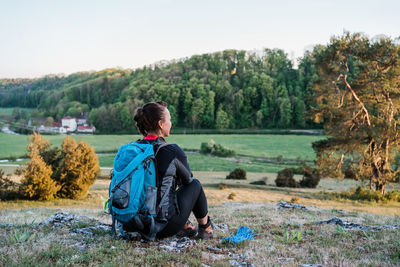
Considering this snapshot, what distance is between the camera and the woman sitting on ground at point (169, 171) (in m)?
3.96

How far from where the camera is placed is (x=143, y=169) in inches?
152

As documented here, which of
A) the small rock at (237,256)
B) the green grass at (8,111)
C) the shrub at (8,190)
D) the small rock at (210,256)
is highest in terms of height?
the green grass at (8,111)

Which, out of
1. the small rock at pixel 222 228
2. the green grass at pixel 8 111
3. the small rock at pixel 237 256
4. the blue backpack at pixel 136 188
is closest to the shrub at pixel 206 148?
the small rock at pixel 222 228

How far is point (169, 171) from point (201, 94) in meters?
109

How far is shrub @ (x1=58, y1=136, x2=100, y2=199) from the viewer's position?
59.0 feet

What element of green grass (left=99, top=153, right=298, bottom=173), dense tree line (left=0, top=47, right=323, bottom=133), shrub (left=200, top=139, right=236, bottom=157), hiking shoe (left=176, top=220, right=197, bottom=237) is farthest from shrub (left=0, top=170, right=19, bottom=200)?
dense tree line (left=0, top=47, right=323, bottom=133)

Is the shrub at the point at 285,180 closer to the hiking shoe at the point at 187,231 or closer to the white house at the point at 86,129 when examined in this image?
the hiking shoe at the point at 187,231

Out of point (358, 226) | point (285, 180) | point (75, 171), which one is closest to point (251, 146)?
point (285, 180)

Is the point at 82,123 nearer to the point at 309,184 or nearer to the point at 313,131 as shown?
the point at 313,131

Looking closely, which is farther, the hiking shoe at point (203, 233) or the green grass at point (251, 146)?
the green grass at point (251, 146)

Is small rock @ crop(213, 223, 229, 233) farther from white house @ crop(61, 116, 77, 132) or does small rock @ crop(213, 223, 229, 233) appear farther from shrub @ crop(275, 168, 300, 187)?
white house @ crop(61, 116, 77, 132)

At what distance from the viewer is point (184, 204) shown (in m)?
4.22

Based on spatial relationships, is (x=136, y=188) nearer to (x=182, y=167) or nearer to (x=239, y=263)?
(x=182, y=167)

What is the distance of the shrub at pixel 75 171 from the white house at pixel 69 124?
82311 millimetres
